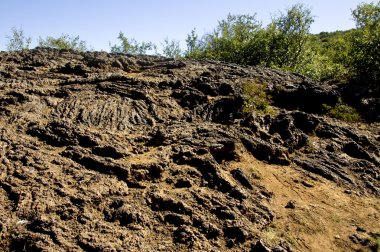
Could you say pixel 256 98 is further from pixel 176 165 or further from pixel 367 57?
pixel 367 57

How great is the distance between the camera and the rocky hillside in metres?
8.05

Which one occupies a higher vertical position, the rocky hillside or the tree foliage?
the tree foliage

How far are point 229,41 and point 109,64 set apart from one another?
19416mm

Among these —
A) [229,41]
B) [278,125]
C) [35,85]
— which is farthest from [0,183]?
[229,41]

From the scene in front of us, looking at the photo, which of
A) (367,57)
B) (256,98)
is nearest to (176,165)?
(256,98)

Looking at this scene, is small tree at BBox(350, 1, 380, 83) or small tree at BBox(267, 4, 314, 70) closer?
small tree at BBox(350, 1, 380, 83)

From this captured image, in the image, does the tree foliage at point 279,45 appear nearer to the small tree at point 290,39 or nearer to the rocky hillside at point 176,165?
the small tree at point 290,39

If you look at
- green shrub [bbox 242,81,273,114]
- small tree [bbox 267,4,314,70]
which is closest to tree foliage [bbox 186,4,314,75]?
small tree [bbox 267,4,314,70]

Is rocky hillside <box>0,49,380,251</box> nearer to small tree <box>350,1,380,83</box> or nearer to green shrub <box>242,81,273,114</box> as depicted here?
green shrub <box>242,81,273,114</box>

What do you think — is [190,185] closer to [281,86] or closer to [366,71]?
[281,86]

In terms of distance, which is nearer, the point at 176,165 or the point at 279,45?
the point at 176,165

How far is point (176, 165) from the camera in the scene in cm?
1049

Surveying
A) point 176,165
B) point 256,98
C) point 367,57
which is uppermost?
point 367,57

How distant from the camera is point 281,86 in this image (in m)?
16.7
